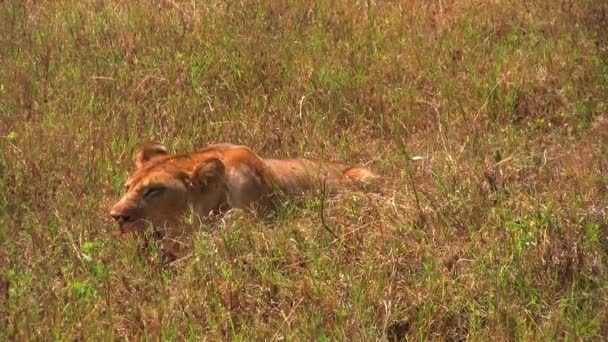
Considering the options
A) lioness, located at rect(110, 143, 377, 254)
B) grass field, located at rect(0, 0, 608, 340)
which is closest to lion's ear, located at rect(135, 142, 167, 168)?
lioness, located at rect(110, 143, 377, 254)

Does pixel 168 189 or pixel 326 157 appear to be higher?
pixel 168 189

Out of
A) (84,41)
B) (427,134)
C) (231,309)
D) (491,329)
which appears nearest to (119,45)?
(84,41)

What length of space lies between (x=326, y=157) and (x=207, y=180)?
4.28 feet

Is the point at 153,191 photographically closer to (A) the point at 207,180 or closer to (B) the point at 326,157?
(A) the point at 207,180

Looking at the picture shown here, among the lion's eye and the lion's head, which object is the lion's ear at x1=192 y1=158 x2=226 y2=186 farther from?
the lion's eye

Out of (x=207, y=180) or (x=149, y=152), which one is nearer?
(x=207, y=180)

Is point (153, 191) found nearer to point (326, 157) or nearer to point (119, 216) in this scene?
point (119, 216)

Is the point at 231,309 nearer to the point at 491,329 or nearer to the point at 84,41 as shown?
the point at 491,329

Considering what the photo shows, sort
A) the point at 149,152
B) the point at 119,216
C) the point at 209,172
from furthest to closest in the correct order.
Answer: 1. the point at 149,152
2. the point at 209,172
3. the point at 119,216

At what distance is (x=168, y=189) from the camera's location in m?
5.78

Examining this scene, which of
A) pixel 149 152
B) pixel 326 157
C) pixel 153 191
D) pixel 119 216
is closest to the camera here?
pixel 119 216

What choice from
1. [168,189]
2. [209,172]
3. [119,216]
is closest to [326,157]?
[209,172]

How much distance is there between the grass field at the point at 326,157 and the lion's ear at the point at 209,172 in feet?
1.03

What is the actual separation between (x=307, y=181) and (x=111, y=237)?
1269mm
